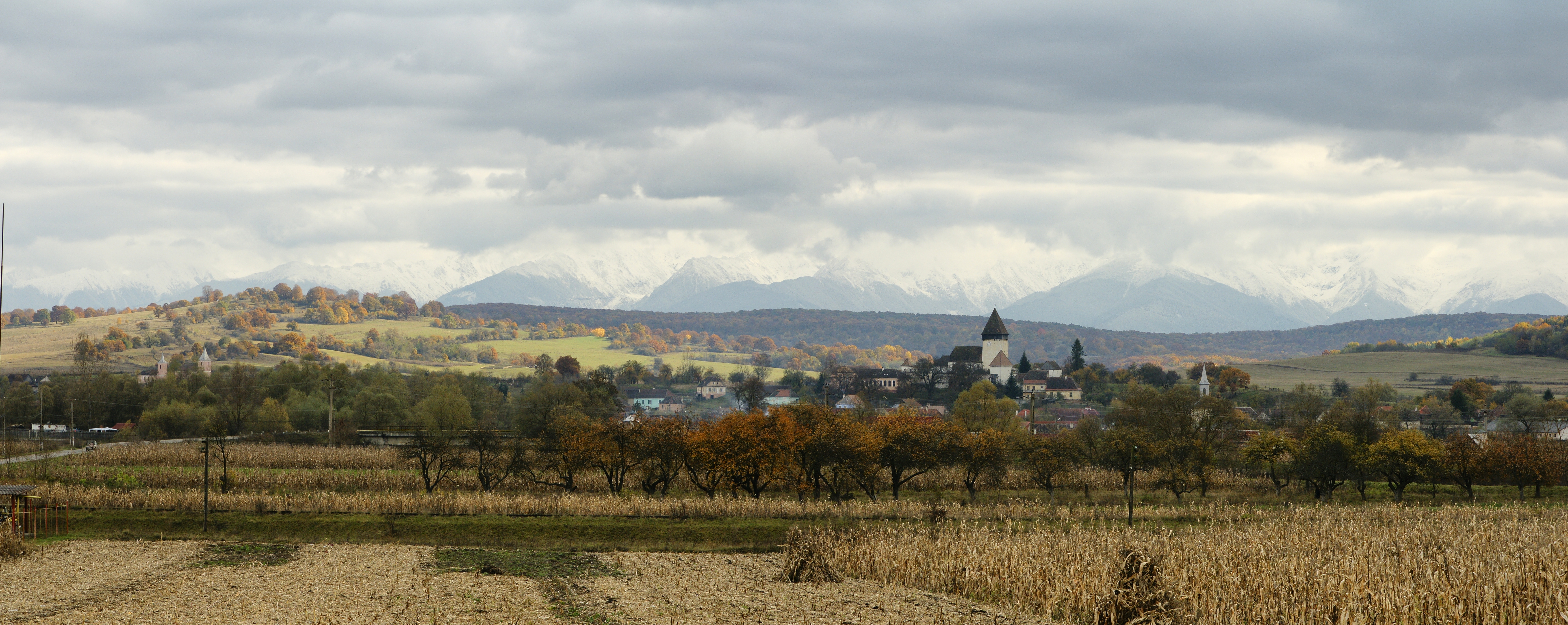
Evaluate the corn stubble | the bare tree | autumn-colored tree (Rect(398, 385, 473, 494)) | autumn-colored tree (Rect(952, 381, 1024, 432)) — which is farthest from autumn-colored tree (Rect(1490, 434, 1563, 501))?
autumn-colored tree (Rect(398, 385, 473, 494))

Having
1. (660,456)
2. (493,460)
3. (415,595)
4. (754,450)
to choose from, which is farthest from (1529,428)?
(415,595)

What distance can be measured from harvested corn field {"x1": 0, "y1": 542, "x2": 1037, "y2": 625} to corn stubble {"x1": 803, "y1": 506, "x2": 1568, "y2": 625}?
1.61 m

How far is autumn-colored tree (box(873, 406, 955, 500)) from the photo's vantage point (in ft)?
201

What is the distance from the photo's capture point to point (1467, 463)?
63.2 m

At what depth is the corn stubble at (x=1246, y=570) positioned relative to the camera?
22781 mm

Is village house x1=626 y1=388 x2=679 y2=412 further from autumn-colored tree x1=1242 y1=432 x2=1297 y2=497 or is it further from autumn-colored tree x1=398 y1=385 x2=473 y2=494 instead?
autumn-colored tree x1=1242 y1=432 x2=1297 y2=497

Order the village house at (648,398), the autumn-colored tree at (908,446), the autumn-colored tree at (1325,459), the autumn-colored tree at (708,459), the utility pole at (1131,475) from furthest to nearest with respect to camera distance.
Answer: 1. the village house at (648,398)
2. the autumn-colored tree at (1325,459)
3. the autumn-colored tree at (908,446)
4. the autumn-colored tree at (708,459)
5. the utility pole at (1131,475)

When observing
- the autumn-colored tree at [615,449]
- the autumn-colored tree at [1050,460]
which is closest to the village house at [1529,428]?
the autumn-colored tree at [1050,460]

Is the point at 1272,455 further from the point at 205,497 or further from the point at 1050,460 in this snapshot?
the point at 205,497

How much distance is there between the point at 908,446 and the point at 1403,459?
93.5 ft

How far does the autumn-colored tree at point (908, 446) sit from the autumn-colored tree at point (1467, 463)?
29671 mm

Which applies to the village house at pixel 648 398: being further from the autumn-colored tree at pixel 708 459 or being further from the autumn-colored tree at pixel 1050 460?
the autumn-colored tree at pixel 708 459

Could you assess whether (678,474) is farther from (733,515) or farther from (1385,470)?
(1385,470)

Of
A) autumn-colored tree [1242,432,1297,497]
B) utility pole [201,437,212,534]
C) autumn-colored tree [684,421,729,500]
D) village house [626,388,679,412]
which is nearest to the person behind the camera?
utility pole [201,437,212,534]
